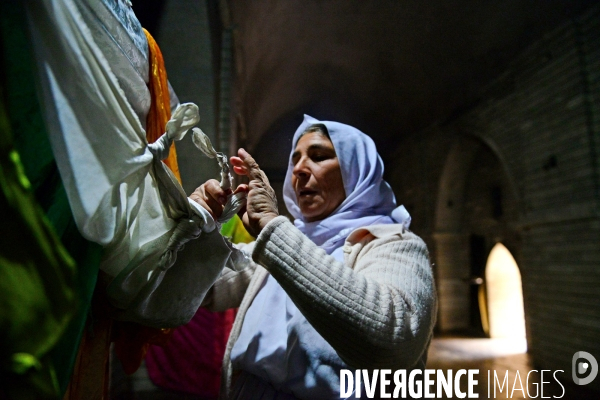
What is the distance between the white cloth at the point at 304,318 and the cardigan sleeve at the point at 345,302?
19 cm

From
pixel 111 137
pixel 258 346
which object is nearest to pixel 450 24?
pixel 258 346

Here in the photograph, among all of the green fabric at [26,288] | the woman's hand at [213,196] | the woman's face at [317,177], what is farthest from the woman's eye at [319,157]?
the green fabric at [26,288]

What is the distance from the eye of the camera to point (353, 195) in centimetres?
122

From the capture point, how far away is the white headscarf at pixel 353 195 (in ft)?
3.95

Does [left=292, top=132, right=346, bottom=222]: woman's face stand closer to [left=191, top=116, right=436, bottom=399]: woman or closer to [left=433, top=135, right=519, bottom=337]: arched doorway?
[left=191, top=116, right=436, bottom=399]: woman

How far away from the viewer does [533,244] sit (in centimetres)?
470

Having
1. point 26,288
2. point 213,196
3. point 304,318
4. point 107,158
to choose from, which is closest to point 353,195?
point 304,318

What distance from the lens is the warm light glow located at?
21.7 feet

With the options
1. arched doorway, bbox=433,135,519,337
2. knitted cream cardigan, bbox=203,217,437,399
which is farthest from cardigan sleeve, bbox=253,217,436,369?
arched doorway, bbox=433,135,519,337

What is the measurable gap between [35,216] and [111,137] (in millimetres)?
155

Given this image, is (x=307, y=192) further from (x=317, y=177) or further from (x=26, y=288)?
(x=26, y=288)

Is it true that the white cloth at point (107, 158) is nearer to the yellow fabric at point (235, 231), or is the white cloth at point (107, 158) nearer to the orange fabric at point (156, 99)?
the orange fabric at point (156, 99)

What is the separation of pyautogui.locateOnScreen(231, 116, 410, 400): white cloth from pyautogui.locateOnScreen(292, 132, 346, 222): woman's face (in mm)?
24

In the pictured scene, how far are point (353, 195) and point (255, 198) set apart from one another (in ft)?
1.49
